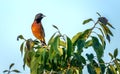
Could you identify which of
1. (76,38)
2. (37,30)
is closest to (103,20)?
(76,38)

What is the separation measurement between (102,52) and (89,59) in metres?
0.16

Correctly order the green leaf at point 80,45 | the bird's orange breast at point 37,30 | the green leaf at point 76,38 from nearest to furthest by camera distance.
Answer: the green leaf at point 80,45 < the green leaf at point 76,38 < the bird's orange breast at point 37,30

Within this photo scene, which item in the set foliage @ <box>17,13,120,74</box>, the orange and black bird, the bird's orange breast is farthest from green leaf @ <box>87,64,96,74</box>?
the bird's orange breast

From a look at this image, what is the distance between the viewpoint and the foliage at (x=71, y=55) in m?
3.63

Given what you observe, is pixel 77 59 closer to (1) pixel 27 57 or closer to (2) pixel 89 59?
(2) pixel 89 59

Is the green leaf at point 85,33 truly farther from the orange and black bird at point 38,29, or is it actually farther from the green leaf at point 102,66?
the orange and black bird at point 38,29

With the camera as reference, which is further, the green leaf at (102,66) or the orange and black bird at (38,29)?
the orange and black bird at (38,29)

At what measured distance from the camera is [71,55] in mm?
3738

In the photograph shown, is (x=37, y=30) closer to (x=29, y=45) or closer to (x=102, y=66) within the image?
(x=29, y=45)

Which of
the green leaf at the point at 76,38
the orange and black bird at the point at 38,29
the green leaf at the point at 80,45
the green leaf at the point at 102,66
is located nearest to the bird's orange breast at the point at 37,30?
the orange and black bird at the point at 38,29

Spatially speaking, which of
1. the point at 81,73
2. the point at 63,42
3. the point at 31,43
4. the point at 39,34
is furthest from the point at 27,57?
the point at 39,34

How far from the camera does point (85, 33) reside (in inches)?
156

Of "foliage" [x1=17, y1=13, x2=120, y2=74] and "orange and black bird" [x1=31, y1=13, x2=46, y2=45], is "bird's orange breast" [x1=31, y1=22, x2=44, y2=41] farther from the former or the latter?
"foliage" [x1=17, y1=13, x2=120, y2=74]

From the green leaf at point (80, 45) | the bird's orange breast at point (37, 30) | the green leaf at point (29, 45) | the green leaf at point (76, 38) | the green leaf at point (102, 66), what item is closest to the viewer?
the green leaf at point (80, 45)
